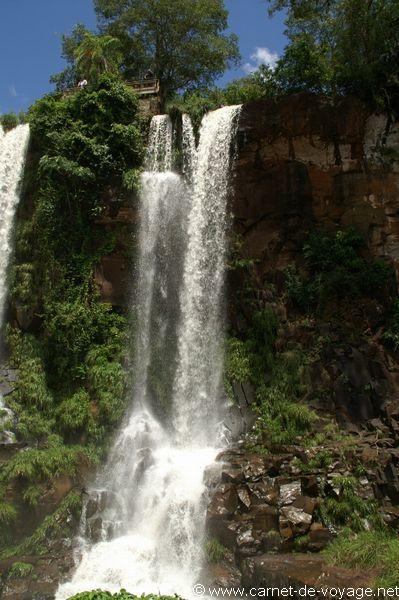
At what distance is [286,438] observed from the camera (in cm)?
1222

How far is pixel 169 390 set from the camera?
1452cm

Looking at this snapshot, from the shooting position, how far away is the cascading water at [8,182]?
56.5 ft

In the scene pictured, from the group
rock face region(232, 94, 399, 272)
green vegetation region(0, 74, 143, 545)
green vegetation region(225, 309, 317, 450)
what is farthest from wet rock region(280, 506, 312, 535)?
rock face region(232, 94, 399, 272)

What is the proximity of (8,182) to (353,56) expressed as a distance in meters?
12.5

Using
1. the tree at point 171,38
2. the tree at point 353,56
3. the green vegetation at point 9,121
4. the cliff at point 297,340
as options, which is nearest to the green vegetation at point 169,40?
the tree at point 171,38

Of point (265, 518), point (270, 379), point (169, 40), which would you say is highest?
point (169, 40)

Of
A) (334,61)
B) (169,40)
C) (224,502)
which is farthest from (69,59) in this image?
(224,502)

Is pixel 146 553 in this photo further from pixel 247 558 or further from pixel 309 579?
pixel 309 579

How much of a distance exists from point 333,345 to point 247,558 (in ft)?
21.0

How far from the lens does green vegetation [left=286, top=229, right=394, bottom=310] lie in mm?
14703

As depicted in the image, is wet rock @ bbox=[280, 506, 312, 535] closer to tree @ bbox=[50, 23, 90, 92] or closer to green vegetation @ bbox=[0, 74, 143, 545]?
green vegetation @ bbox=[0, 74, 143, 545]

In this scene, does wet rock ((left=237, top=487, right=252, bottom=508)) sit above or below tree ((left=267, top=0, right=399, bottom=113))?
below

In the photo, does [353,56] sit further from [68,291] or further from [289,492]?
[289,492]

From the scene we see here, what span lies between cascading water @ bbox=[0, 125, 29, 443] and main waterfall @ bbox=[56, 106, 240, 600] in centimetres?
468
